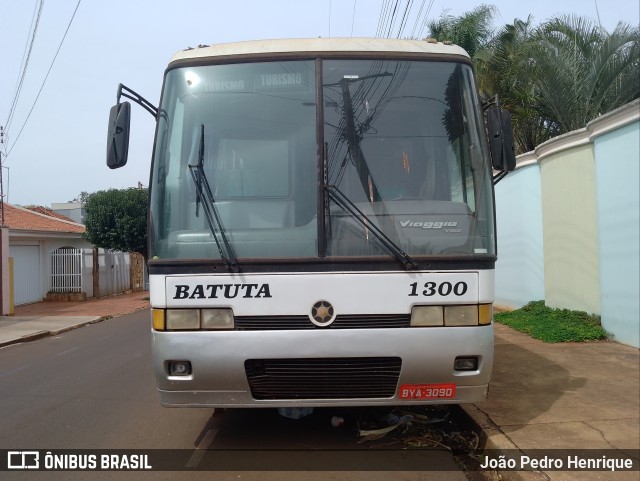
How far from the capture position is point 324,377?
169 inches

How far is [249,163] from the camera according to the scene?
456 cm

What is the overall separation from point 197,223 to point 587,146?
6861mm

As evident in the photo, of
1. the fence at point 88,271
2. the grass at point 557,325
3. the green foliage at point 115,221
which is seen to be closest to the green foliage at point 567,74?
the grass at point 557,325

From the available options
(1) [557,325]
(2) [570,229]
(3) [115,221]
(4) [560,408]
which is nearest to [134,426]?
(4) [560,408]

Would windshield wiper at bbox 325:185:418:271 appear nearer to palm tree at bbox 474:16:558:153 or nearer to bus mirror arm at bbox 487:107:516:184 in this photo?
bus mirror arm at bbox 487:107:516:184

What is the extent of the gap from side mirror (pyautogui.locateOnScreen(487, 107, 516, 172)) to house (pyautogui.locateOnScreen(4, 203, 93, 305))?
19.2 meters

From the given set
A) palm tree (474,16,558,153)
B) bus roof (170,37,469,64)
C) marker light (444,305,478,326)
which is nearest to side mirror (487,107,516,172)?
bus roof (170,37,469,64)

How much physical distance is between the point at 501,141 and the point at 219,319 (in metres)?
2.53

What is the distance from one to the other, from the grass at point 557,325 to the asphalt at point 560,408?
8.1 inches

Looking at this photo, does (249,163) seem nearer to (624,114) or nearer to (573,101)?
(624,114)

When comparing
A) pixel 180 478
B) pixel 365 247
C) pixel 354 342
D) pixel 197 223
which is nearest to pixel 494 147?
pixel 365 247

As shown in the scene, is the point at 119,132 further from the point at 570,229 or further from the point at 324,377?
the point at 570,229

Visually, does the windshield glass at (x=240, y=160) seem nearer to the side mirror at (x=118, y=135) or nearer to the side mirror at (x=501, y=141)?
the side mirror at (x=118, y=135)

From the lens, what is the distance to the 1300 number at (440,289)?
4.23 meters
